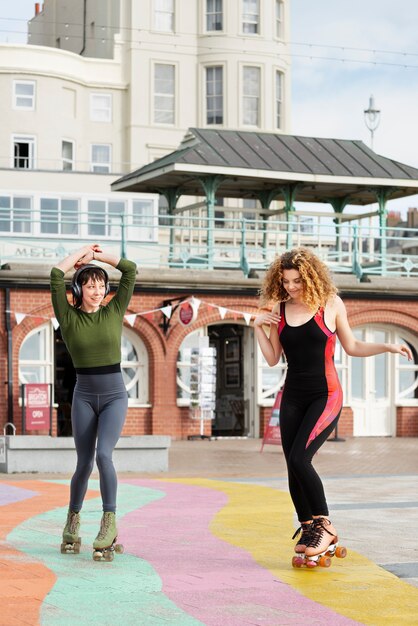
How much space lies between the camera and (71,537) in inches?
317

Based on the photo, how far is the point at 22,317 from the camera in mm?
24344

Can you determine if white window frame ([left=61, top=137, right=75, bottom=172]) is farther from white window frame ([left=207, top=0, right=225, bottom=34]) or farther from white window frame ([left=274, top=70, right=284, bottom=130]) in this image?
white window frame ([left=274, top=70, right=284, bottom=130])

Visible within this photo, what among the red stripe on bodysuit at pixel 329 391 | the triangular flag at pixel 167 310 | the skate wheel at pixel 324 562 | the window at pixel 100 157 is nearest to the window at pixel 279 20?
the window at pixel 100 157

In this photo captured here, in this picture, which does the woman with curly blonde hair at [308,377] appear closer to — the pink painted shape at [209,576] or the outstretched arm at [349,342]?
the outstretched arm at [349,342]

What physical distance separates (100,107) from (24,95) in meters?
3.26

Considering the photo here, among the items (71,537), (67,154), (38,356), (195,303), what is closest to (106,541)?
(71,537)

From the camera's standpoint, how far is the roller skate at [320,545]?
7.46 m

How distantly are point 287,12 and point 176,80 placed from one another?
5617mm

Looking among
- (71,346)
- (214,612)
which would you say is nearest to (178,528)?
(71,346)

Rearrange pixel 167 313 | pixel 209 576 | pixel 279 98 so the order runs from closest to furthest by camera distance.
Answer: pixel 209 576
pixel 167 313
pixel 279 98

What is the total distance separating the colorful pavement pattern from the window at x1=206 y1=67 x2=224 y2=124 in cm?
3948

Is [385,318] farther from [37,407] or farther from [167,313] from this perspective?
[37,407]

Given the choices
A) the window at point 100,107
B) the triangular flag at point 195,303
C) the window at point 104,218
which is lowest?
the triangular flag at point 195,303

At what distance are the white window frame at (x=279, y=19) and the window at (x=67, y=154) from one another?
9337 millimetres
